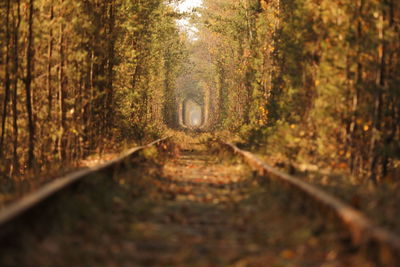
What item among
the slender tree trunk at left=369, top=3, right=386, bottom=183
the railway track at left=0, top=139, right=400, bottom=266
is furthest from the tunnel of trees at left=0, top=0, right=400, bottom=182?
the railway track at left=0, top=139, right=400, bottom=266

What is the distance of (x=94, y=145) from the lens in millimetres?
20516

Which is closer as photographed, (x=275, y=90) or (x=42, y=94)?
(x=42, y=94)

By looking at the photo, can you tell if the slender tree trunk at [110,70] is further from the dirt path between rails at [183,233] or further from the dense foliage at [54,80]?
the dirt path between rails at [183,233]

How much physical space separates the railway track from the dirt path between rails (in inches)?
0.5

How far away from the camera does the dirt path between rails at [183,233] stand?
5677mm

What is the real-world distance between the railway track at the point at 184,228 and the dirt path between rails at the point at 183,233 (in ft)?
0.04

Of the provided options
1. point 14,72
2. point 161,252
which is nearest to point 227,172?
point 14,72

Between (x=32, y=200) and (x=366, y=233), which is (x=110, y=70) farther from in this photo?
(x=366, y=233)

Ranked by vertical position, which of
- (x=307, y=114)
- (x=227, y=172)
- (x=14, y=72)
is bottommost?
(x=227, y=172)

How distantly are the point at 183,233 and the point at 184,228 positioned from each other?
0.34 meters

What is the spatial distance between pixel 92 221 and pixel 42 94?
13.0 m

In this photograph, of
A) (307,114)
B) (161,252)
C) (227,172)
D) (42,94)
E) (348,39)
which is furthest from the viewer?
(42,94)

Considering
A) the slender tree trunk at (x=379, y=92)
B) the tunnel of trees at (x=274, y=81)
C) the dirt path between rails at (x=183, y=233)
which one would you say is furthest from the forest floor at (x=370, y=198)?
the tunnel of trees at (x=274, y=81)

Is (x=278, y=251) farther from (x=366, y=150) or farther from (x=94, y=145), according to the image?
(x=94, y=145)
